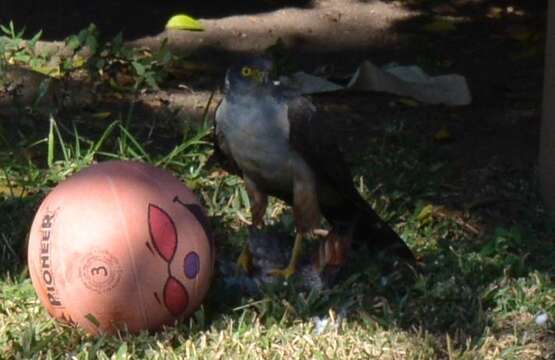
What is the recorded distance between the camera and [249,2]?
9.74 meters

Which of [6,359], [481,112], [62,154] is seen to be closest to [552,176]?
[481,112]

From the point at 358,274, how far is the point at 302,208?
0.43 meters

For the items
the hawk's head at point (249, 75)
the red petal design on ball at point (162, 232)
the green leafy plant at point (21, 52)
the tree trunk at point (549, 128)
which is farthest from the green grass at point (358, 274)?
the hawk's head at point (249, 75)

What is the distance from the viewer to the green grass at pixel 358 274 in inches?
210

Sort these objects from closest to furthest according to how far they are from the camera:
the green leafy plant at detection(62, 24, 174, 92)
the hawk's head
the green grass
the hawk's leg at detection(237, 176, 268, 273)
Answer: the green grass, the hawk's head, the hawk's leg at detection(237, 176, 268, 273), the green leafy plant at detection(62, 24, 174, 92)

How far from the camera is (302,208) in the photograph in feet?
19.0

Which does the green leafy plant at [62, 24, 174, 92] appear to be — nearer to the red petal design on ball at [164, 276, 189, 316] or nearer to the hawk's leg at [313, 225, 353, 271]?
the hawk's leg at [313, 225, 353, 271]

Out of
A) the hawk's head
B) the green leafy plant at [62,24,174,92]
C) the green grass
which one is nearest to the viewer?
the green grass

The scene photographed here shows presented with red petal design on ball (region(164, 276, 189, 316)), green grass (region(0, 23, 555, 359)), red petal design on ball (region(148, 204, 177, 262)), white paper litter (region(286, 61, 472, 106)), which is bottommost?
green grass (region(0, 23, 555, 359))

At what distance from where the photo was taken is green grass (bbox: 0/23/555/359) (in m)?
5.34

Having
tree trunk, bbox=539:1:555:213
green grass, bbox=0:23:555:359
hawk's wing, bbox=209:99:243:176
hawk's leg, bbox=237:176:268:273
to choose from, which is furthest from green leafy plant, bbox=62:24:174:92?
tree trunk, bbox=539:1:555:213

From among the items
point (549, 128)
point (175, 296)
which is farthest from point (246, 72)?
point (549, 128)

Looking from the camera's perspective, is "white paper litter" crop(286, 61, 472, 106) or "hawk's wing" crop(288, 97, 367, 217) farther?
"white paper litter" crop(286, 61, 472, 106)

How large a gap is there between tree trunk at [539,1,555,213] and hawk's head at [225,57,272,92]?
190 centimetres
